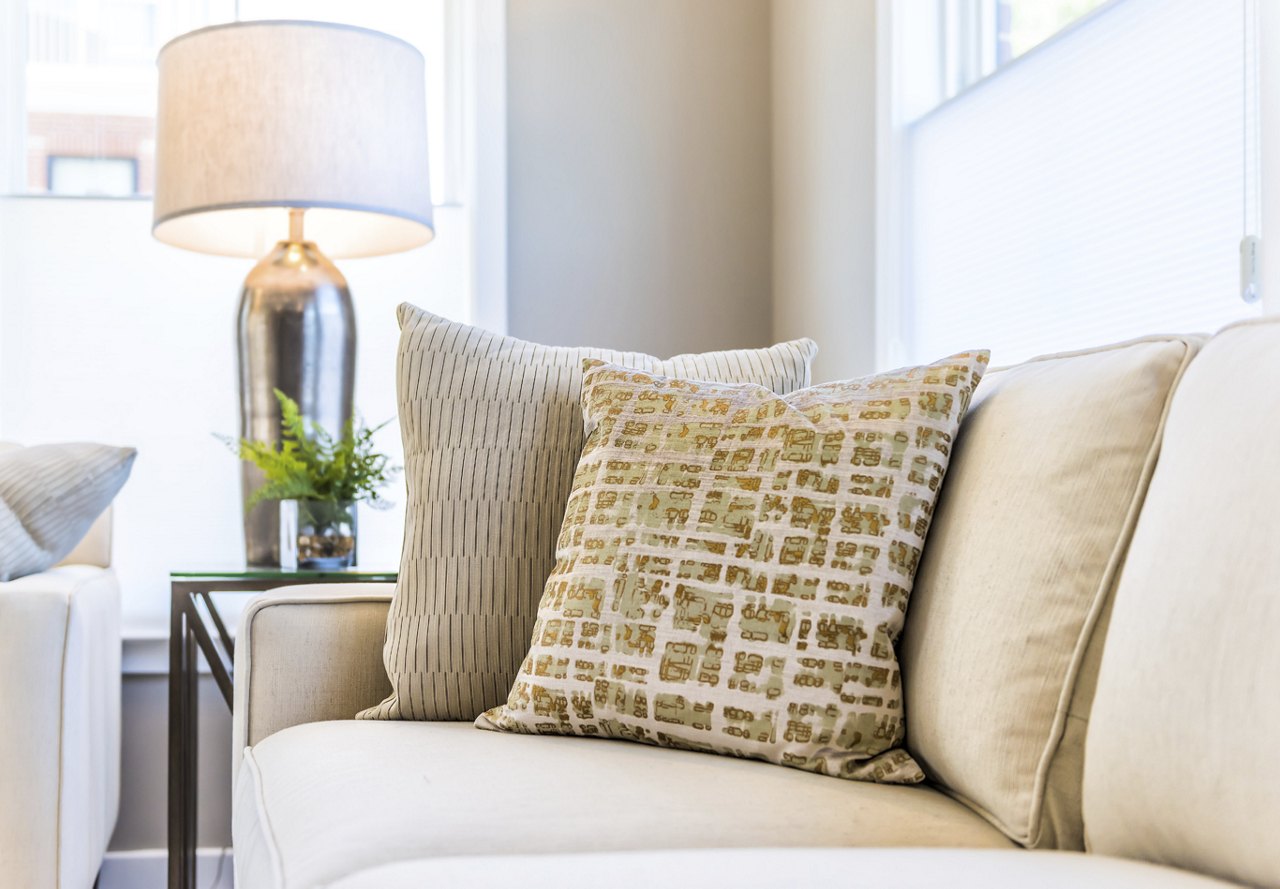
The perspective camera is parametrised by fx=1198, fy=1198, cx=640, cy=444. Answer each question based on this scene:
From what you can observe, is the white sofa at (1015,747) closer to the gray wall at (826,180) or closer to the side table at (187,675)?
the side table at (187,675)

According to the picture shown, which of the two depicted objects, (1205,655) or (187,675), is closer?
(1205,655)

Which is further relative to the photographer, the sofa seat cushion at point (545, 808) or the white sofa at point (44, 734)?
the white sofa at point (44, 734)

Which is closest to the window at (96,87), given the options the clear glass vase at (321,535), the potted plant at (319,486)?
the potted plant at (319,486)

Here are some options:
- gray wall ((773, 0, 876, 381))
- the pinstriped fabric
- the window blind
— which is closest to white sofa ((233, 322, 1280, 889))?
the pinstriped fabric

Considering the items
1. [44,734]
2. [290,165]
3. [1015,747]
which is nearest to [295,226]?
[290,165]

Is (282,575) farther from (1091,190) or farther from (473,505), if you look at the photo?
(1091,190)

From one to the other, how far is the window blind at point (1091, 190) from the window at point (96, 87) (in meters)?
1.60

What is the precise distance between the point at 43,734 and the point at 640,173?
173cm

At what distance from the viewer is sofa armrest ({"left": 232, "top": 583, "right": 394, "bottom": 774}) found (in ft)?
4.73

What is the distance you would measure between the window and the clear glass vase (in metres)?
1.06

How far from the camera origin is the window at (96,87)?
2615 mm

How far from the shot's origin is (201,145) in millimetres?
2047

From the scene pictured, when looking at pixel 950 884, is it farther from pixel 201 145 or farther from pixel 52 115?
pixel 52 115

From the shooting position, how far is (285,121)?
2031 mm
